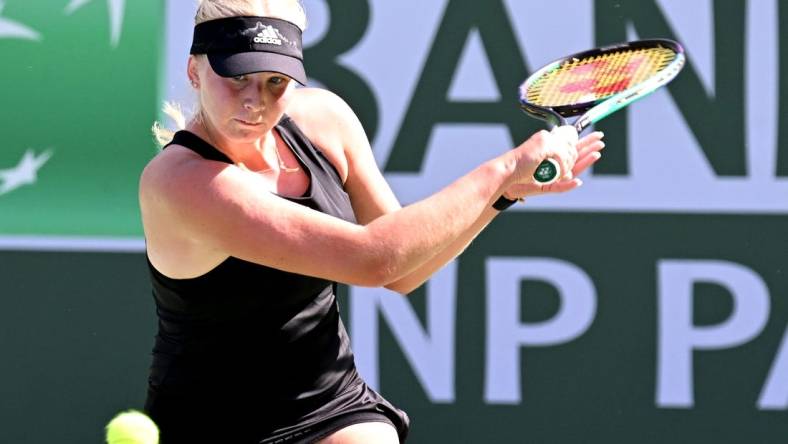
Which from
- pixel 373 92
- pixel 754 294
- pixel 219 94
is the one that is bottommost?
pixel 754 294

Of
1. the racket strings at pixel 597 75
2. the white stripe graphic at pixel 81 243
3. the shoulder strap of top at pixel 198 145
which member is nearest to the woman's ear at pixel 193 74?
the shoulder strap of top at pixel 198 145

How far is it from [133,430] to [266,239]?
0.41 metres

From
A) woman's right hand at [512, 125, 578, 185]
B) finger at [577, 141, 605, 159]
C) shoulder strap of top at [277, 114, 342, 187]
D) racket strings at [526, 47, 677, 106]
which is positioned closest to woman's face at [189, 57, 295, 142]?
shoulder strap of top at [277, 114, 342, 187]

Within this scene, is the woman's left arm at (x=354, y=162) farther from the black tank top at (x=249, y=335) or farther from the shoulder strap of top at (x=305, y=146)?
the black tank top at (x=249, y=335)

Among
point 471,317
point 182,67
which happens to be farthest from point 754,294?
point 182,67

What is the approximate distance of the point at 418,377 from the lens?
417 cm

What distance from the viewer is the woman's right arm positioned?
2225 millimetres

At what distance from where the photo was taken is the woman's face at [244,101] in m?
2.27

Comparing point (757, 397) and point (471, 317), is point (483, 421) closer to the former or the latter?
point (471, 317)

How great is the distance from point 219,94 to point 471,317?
2020 millimetres

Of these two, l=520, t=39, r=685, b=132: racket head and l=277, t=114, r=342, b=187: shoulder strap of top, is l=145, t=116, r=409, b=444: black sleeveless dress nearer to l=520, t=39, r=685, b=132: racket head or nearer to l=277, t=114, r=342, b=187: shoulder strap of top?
l=277, t=114, r=342, b=187: shoulder strap of top

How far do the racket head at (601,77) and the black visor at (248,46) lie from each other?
0.66 metres

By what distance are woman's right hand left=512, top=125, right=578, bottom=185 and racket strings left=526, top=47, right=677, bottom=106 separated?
55cm

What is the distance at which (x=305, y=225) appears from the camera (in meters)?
2.24
